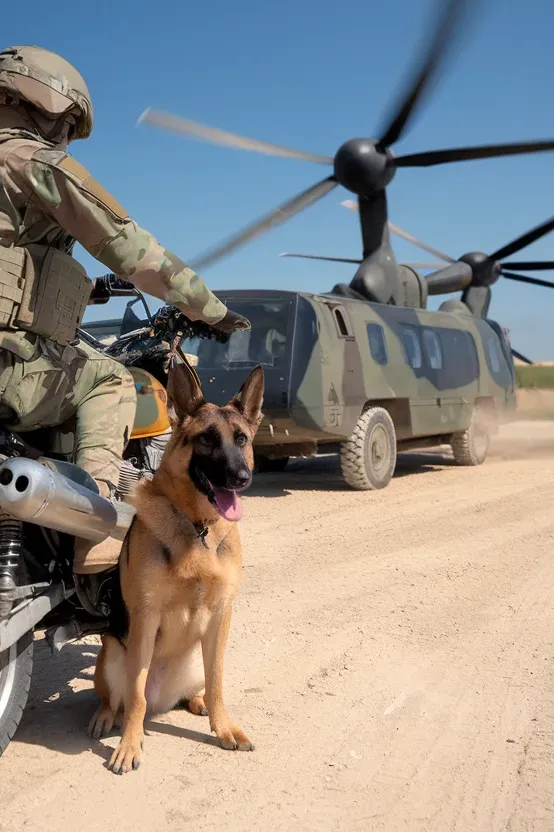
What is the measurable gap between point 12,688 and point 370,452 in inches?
288

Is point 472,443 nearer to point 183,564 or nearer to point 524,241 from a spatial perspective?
point 524,241

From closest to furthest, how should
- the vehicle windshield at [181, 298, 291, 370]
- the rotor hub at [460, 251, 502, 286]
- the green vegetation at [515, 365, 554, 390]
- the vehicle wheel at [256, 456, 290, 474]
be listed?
the vehicle windshield at [181, 298, 291, 370], the vehicle wheel at [256, 456, 290, 474], the rotor hub at [460, 251, 502, 286], the green vegetation at [515, 365, 554, 390]

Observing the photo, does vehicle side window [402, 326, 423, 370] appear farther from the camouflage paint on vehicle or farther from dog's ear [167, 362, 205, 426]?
dog's ear [167, 362, 205, 426]

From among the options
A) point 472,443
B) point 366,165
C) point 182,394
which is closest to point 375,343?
point 472,443

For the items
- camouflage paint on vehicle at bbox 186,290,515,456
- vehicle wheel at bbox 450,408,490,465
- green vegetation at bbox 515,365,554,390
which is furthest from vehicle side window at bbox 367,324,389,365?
green vegetation at bbox 515,365,554,390

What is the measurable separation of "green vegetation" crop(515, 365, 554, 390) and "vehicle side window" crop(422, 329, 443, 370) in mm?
23012

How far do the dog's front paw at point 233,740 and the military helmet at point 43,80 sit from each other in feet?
7.47

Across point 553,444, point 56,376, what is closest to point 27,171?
point 56,376

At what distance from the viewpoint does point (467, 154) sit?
13.8 meters

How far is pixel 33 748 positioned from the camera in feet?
9.97

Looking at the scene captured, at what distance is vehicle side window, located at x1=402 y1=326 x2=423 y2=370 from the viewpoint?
11.1 metres

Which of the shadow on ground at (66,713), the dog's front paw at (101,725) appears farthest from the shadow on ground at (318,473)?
the dog's front paw at (101,725)

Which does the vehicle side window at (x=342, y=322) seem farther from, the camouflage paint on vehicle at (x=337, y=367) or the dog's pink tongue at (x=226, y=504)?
the dog's pink tongue at (x=226, y=504)

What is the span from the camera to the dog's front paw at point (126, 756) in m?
2.82
